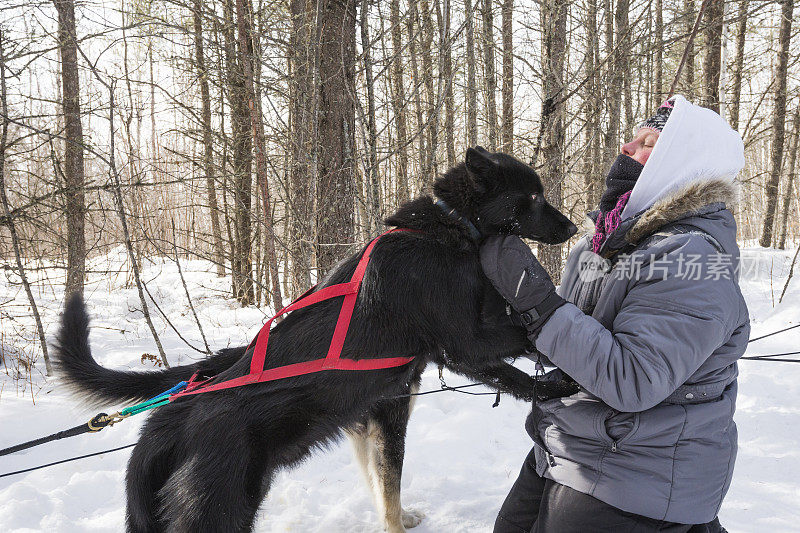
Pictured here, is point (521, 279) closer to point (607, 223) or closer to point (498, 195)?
point (607, 223)

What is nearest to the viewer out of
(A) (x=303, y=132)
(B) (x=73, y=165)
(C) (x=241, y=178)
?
(A) (x=303, y=132)

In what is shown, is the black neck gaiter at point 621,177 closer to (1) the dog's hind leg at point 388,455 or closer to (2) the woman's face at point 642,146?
(2) the woman's face at point 642,146

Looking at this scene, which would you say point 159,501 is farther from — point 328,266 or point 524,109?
point 524,109

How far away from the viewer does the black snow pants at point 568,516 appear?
1.48 meters

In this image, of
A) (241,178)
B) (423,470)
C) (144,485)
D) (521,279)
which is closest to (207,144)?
(241,178)

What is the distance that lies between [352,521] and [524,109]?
9291 mm

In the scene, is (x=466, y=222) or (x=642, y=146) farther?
(x=466, y=222)

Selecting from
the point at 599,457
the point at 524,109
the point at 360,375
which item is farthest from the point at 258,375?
the point at 524,109

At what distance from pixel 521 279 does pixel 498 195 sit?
66 cm

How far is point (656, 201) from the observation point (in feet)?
5.26

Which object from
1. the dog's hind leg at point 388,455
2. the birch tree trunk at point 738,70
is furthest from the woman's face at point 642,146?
the birch tree trunk at point 738,70

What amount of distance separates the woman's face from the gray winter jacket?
285mm

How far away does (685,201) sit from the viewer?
1.52 m

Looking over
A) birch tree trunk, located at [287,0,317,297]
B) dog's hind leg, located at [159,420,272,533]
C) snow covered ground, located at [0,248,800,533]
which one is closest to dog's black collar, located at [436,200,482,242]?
snow covered ground, located at [0,248,800,533]
